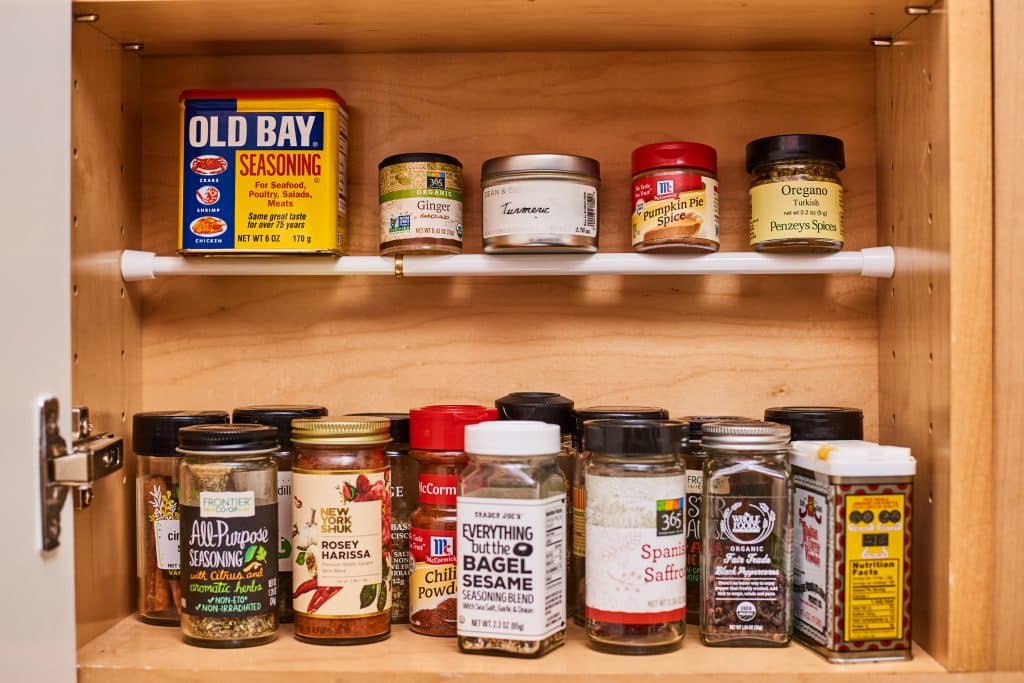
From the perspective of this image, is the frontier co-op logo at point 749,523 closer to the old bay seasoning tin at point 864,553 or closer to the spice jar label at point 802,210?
the old bay seasoning tin at point 864,553

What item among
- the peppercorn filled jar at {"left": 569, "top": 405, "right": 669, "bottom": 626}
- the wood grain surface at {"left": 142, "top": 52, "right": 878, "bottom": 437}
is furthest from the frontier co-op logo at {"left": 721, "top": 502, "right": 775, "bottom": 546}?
the wood grain surface at {"left": 142, "top": 52, "right": 878, "bottom": 437}

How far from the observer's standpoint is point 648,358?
108 centimetres

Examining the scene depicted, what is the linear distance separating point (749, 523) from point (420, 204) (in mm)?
466

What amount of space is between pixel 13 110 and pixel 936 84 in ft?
2.70

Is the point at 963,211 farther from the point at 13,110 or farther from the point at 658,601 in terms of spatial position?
the point at 13,110

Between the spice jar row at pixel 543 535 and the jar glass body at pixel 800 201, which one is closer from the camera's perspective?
the spice jar row at pixel 543 535

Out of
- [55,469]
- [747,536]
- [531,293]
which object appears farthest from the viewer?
[531,293]

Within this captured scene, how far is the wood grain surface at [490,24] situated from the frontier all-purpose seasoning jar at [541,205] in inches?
6.4

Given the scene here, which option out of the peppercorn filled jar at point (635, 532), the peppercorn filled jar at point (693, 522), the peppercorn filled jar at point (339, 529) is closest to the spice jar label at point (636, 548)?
the peppercorn filled jar at point (635, 532)

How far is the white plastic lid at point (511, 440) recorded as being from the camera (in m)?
0.80

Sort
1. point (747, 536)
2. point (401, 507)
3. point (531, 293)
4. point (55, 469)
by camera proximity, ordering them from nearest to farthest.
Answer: point (55, 469), point (747, 536), point (401, 507), point (531, 293)

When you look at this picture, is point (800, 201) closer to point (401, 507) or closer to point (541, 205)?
point (541, 205)

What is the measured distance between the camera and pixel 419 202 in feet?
3.12

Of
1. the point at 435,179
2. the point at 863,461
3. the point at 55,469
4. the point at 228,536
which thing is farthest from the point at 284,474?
the point at 863,461
